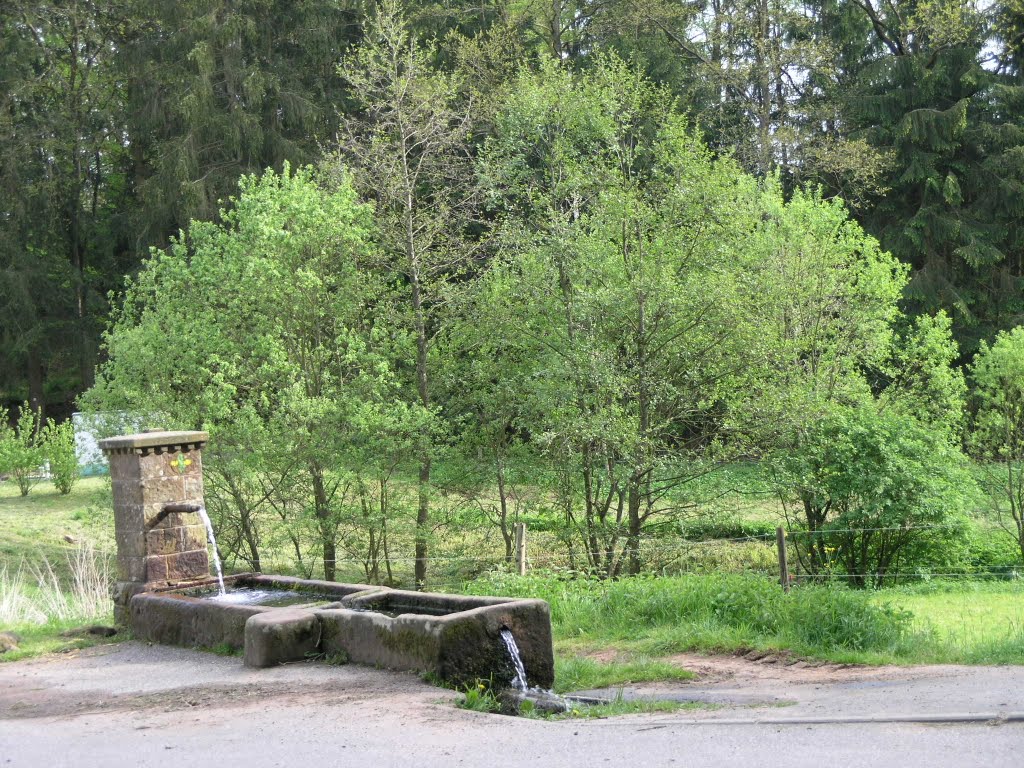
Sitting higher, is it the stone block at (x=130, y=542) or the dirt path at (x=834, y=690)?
the stone block at (x=130, y=542)

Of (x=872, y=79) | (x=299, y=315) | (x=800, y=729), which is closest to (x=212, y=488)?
(x=299, y=315)

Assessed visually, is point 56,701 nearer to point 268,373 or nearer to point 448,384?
point 268,373

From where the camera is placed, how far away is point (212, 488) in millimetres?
17625

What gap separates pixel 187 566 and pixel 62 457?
55.7ft

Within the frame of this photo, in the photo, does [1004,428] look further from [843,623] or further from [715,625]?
[843,623]

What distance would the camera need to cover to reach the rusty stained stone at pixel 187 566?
10.1 meters

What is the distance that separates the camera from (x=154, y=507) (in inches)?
392

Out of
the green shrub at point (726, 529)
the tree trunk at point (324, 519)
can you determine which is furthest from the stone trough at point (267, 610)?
the green shrub at point (726, 529)

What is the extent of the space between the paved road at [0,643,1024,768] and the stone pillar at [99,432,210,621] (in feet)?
5.69

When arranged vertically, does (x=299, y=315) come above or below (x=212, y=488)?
above

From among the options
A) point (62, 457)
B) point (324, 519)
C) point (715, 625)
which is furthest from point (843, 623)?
point (62, 457)

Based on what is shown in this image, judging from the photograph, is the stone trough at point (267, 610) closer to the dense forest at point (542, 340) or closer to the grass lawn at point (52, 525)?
the dense forest at point (542, 340)

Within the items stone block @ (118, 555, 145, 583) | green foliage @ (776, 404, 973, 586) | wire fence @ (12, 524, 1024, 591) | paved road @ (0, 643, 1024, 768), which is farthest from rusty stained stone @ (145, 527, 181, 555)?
green foliage @ (776, 404, 973, 586)

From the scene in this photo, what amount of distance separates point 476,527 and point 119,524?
31.4 ft
